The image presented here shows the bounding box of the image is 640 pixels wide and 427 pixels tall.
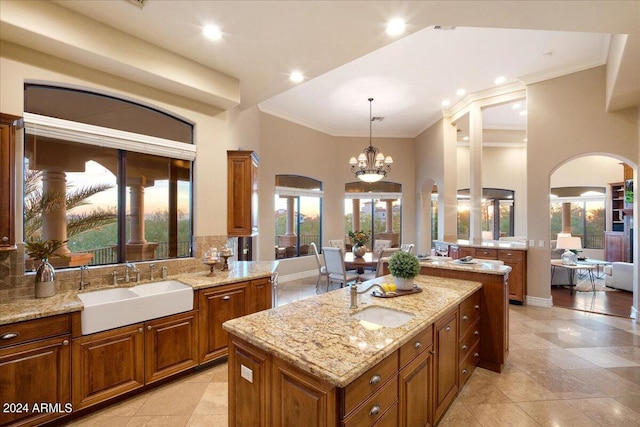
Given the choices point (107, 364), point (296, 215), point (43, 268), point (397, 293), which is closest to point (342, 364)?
point (397, 293)

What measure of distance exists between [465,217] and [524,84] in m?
6.13

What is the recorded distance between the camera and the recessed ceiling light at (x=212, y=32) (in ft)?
8.96

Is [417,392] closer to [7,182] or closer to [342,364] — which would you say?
[342,364]

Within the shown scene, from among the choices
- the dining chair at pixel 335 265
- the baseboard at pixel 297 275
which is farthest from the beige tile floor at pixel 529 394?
the baseboard at pixel 297 275

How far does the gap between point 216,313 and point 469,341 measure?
2.52 meters

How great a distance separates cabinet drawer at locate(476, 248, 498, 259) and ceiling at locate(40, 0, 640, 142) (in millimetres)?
3002

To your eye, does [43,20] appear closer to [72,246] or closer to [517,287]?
[72,246]

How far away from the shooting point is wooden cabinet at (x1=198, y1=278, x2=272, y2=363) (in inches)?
119

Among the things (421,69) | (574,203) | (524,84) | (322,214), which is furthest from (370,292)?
(574,203)

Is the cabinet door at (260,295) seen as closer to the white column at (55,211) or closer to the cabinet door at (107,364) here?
the cabinet door at (107,364)

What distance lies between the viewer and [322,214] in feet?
27.4

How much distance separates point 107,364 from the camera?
2.42m

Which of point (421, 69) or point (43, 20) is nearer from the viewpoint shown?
point (43, 20)

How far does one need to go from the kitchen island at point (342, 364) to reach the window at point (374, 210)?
6.67m
